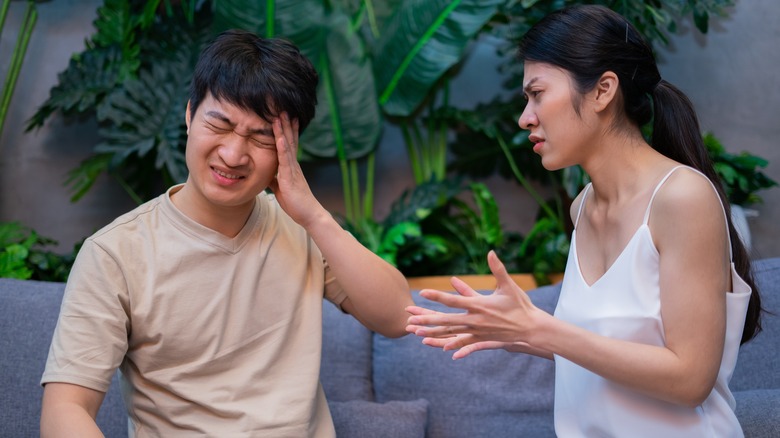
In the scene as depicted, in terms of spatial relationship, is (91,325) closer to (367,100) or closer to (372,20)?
(367,100)

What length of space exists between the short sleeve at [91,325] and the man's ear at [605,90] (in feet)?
3.11

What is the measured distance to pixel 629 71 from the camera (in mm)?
1533

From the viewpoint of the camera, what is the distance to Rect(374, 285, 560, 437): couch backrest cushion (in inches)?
83.3

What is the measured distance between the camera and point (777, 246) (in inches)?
141

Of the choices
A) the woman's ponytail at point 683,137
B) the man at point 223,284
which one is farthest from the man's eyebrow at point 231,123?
the woman's ponytail at point 683,137

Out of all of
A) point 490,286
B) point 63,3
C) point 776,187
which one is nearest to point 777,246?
point 776,187

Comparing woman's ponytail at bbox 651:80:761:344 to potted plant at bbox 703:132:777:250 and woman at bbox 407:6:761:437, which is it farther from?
potted plant at bbox 703:132:777:250

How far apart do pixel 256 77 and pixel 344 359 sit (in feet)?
3.03

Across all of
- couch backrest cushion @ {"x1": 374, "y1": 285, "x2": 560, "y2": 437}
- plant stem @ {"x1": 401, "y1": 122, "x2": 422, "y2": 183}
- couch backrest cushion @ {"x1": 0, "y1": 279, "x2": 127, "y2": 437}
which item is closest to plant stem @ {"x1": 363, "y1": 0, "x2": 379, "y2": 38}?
plant stem @ {"x1": 401, "y1": 122, "x2": 422, "y2": 183}

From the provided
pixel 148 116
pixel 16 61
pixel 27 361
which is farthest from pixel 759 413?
pixel 16 61

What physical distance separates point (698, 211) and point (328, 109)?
2.17 m

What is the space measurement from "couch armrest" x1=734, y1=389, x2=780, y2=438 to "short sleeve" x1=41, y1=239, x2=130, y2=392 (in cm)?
136

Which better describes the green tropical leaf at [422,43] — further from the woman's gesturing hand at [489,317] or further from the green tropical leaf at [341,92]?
the woman's gesturing hand at [489,317]

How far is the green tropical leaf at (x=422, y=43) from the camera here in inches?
128
